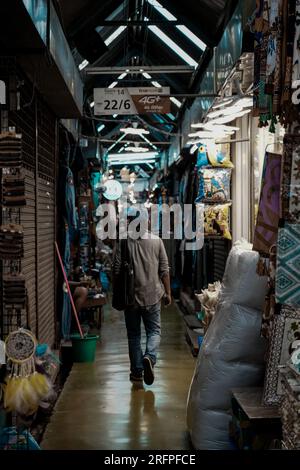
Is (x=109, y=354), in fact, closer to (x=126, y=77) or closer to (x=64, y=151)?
(x=64, y=151)

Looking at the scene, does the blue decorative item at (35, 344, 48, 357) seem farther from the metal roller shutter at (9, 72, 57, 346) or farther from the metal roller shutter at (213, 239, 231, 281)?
the metal roller shutter at (213, 239, 231, 281)

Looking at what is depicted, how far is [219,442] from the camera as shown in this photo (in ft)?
15.3

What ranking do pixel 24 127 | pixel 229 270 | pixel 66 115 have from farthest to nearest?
pixel 66 115 < pixel 24 127 < pixel 229 270

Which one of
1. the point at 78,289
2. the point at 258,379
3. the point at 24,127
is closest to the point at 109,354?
the point at 78,289

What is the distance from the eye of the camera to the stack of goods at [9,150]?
169 inches

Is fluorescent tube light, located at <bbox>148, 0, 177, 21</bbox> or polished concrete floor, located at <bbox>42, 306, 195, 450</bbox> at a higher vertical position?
fluorescent tube light, located at <bbox>148, 0, 177, 21</bbox>

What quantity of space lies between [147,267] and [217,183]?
57.9 inches

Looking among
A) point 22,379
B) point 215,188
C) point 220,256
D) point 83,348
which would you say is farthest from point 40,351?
point 220,256

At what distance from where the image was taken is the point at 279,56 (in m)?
3.18

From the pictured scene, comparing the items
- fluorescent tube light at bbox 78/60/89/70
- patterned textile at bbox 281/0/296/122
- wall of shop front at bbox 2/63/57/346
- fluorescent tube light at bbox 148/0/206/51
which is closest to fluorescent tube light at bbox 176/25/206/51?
fluorescent tube light at bbox 148/0/206/51

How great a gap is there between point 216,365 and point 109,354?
453 centimetres

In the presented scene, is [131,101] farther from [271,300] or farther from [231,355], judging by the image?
[271,300]

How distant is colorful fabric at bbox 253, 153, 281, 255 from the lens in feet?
12.1

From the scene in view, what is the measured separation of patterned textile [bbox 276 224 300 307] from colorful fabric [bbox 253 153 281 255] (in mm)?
523
